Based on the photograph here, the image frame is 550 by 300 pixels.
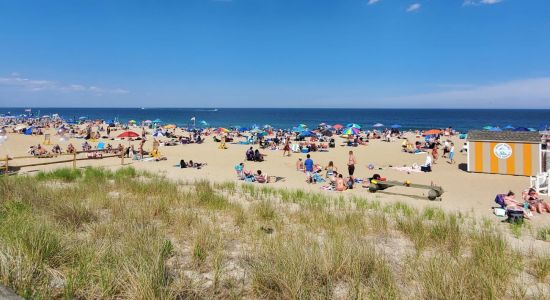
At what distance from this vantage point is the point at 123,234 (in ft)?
16.1

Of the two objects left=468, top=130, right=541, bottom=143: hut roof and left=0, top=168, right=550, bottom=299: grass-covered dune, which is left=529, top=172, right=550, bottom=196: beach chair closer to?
left=468, top=130, right=541, bottom=143: hut roof

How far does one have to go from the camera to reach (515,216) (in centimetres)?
805

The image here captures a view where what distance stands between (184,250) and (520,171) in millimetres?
14900

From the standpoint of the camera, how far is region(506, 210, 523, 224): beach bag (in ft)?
26.1

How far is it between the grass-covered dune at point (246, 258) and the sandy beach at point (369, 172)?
13.1 feet

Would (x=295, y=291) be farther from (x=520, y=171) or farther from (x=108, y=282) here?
(x=520, y=171)

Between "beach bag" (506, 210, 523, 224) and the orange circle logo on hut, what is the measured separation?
8161 mm

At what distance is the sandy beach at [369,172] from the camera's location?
1100 centimetres

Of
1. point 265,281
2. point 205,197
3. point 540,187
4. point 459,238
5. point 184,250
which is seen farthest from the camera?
point 540,187

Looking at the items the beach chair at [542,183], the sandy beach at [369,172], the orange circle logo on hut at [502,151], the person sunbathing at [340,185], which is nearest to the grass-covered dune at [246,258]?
the sandy beach at [369,172]

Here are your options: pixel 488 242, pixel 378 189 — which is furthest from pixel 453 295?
pixel 378 189

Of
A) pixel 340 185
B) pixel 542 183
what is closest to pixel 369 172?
pixel 340 185

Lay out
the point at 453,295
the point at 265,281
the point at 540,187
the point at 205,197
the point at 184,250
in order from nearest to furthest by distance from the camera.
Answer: the point at 453,295
the point at 265,281
the point at 184,250
the point at 205,197
the point at 540,187

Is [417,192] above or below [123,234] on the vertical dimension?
below
